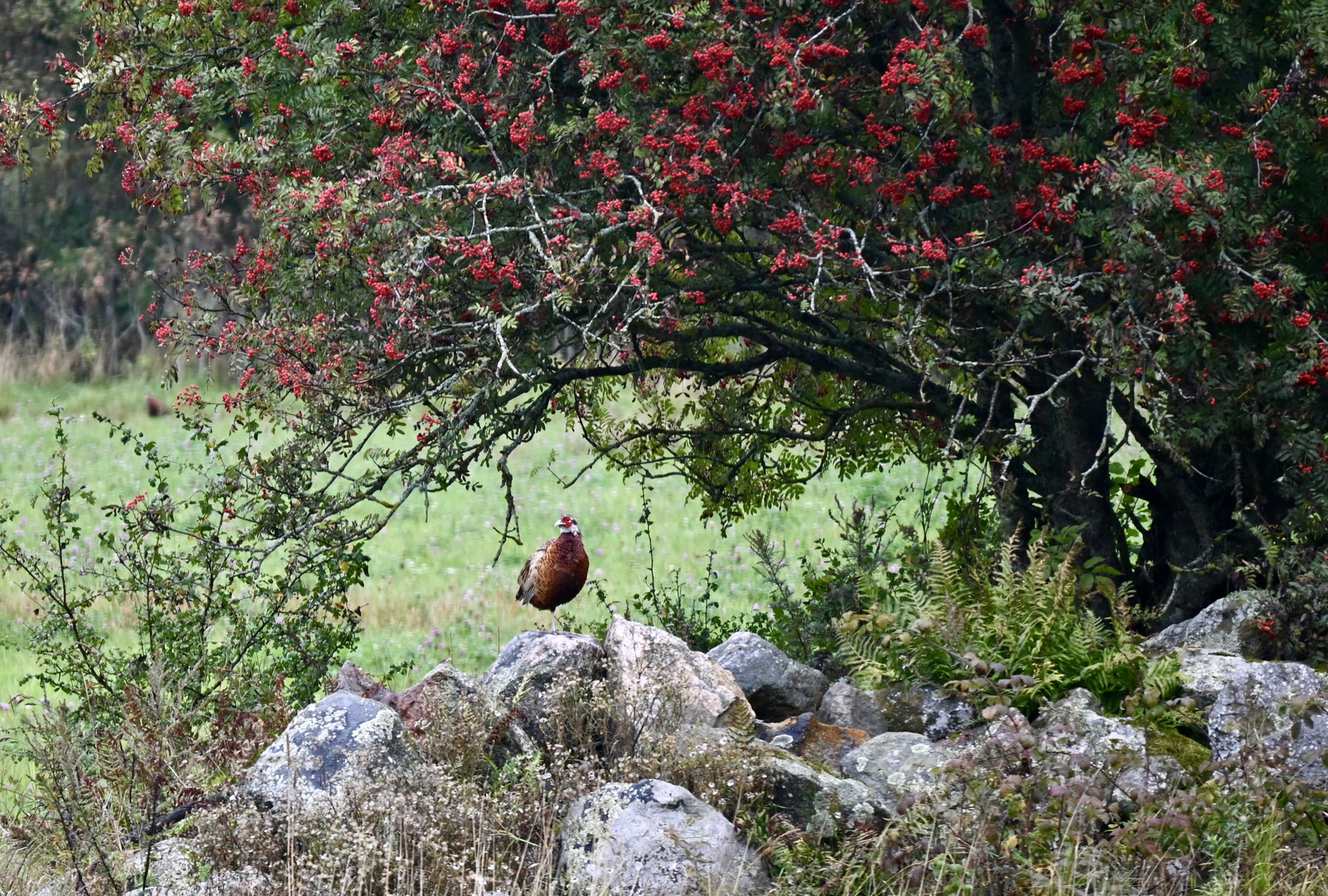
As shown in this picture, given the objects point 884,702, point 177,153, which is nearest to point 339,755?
point 884,702

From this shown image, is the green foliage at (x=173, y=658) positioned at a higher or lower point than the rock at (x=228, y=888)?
higher

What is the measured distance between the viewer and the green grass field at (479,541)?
10.4m

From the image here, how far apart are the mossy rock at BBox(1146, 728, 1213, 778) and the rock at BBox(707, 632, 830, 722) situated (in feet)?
4.66

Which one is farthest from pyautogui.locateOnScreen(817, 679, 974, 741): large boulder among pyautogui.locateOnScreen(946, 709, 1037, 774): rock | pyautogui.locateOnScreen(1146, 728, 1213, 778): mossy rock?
pyautogui.locateOnScreen(946, 709, 1037, 774): rock

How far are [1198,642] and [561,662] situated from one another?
2.82m

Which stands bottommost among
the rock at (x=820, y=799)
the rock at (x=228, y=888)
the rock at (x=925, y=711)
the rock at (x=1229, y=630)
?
the rock at (x=228, y=888)

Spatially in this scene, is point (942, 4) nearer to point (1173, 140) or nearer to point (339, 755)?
point (1173, 140)

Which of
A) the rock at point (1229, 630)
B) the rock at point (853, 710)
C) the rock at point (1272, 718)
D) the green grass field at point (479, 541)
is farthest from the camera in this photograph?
the green grass field at point (479, 541)

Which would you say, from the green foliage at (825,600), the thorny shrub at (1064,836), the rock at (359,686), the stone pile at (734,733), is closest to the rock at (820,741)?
the stone pile at (734,733)

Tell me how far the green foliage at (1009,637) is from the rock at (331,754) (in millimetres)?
1855

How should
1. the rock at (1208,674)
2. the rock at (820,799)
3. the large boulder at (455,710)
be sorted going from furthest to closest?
the rock at (1208,674)
the large boulder at (455,710)
the rock at (820,799)

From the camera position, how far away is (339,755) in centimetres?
515

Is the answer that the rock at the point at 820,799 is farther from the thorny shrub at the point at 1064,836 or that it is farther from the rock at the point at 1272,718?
the rock at the point at 1272,718

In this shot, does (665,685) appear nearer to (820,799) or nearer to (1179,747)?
(820,799)
